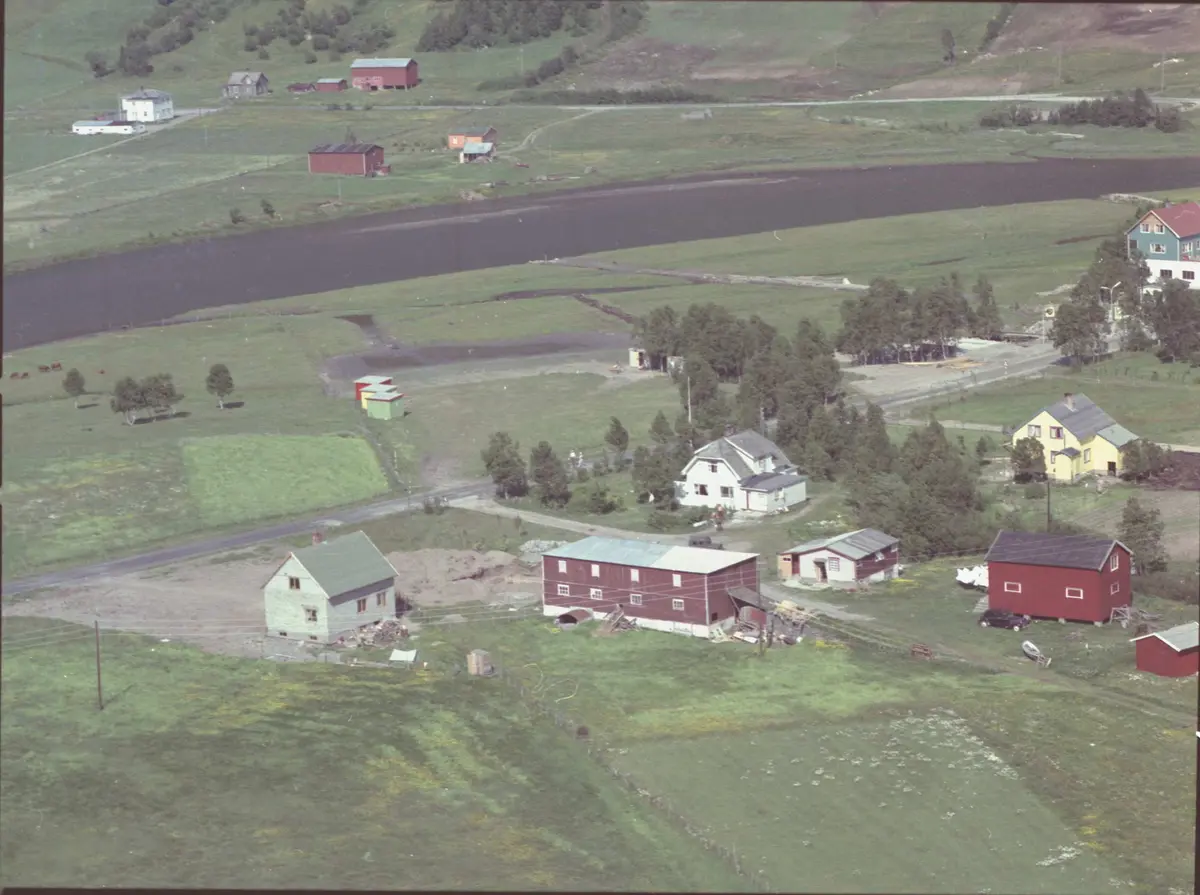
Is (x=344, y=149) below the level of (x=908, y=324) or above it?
above

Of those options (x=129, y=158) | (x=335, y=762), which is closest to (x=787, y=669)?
(x=335, y=762)

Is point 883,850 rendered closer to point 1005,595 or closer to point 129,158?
point 1005,595

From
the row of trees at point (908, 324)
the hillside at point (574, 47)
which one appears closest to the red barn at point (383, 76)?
the hillside at point (574, 47)

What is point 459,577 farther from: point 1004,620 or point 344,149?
point 344,149

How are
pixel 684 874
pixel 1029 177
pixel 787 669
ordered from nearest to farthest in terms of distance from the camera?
1. pixel 684 874
2. pixel 787 669
3. pixel 1029 177

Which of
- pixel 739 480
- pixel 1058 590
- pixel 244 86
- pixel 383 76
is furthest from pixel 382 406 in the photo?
pixel 383 76

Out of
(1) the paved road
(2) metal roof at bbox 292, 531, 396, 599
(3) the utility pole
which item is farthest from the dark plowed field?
(3) the utility pole

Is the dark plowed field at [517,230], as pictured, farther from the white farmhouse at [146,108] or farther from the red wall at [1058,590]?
the red wall at [1058,590]
